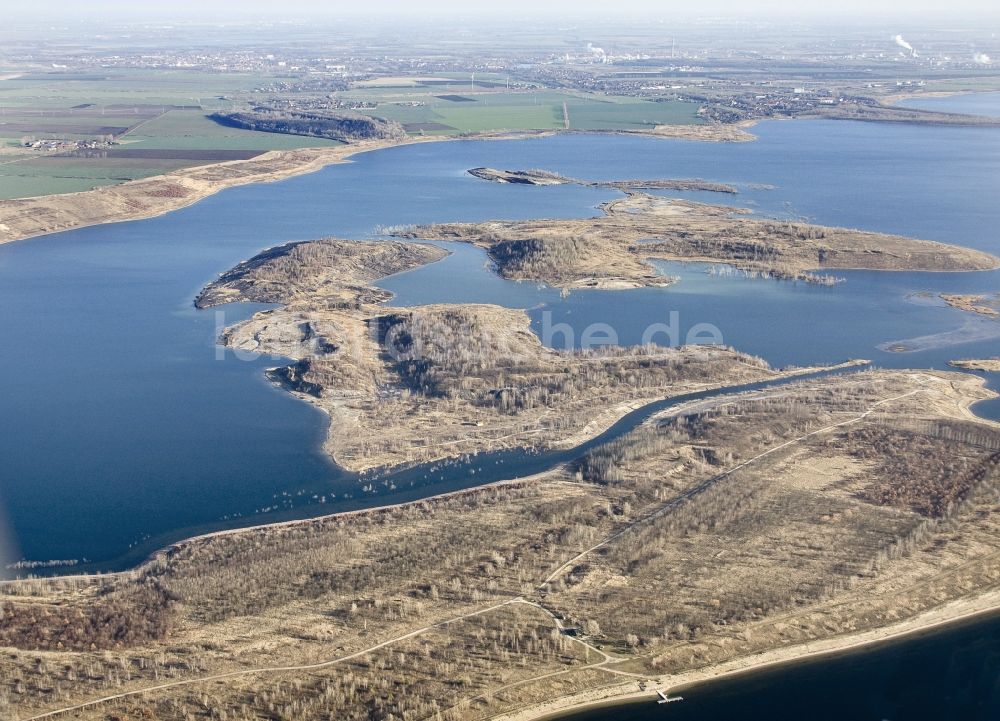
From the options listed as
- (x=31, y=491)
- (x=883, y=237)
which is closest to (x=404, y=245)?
(x=883, y=237)

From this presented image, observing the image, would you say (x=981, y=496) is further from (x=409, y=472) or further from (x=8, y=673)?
(x=8, y=673)

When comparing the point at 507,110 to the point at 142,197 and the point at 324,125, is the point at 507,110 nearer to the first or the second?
the point at 324,125

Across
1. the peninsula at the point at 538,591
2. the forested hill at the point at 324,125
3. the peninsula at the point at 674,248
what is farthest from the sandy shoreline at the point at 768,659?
the forested hill at the point at 324,125

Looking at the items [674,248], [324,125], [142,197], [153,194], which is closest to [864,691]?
[674,248]

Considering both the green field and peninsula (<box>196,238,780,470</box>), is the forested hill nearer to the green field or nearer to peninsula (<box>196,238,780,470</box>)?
the green field

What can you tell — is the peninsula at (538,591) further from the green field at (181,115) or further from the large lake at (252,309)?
the green field at (181,115)
